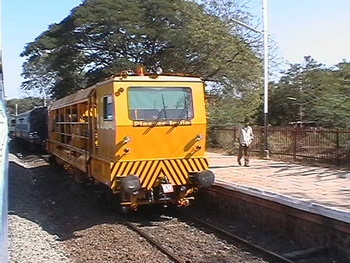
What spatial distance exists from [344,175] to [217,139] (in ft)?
42.3

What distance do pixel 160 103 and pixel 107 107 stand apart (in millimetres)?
1038

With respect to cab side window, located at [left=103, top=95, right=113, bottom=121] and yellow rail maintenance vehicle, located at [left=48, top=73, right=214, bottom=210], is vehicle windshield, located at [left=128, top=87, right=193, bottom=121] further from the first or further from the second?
cab side window, located at [left=103, top=95, right=113, bottom=121]

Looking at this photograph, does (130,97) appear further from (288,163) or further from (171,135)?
(288,163)

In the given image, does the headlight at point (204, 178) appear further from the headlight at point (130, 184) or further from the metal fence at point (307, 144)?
the metal fence at point (307, 144)

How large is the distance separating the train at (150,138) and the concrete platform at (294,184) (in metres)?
1.19

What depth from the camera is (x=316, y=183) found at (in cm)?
1202

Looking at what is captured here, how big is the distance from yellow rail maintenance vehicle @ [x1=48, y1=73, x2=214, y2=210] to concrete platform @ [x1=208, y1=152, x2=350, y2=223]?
119 centimetres

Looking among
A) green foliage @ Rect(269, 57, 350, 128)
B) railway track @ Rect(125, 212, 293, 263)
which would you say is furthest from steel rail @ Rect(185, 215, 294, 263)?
green foliage @ Rect(269, 57, 350, 128)

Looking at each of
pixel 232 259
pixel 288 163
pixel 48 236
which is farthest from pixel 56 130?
pixel 232 259

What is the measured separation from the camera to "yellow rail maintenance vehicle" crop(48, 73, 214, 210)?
9750mm

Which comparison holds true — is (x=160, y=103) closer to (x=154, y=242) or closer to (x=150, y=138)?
(x=150, y=138)

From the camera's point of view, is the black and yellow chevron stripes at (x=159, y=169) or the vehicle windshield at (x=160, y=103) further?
the vehicle windshield at (x=160, y=103)

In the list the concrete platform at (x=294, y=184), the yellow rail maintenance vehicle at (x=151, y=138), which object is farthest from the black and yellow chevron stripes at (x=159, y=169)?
the concrete platform at (x=294, y=184)

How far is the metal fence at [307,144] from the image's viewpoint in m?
15.7
